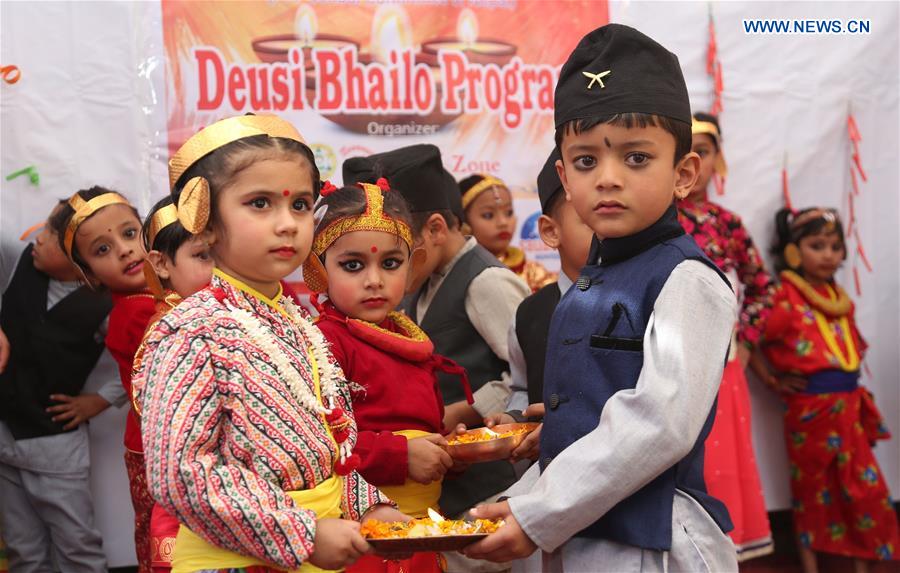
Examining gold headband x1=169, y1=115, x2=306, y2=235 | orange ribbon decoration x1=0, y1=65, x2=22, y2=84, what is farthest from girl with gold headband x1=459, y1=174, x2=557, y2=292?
gold headband x1=169, y1=115, x2=306, y2=235

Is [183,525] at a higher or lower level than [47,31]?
lower

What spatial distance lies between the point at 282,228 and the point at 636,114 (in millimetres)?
773

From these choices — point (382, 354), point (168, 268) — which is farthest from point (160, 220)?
point (382, 354)

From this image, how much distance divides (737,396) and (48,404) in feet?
10.6

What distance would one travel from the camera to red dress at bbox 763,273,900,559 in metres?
4.82

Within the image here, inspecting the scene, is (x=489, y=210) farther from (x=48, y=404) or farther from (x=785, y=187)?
(x=48, y=404)

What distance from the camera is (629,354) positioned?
6.54 ft

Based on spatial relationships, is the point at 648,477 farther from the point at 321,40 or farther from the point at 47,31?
the point at 47,31

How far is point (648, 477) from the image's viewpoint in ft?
6.24

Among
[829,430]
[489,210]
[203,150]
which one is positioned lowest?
[829,430]

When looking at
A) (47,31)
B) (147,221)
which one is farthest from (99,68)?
(147,221)

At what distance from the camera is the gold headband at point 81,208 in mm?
3926

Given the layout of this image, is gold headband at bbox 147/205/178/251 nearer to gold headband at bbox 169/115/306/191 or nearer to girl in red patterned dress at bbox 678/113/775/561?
gold headband at bbox 169/115/306/191

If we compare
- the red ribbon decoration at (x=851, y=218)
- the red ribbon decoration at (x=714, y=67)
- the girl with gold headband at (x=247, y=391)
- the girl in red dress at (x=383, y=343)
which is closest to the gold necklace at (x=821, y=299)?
the red ribbon decoration at (x=851, y=218)
